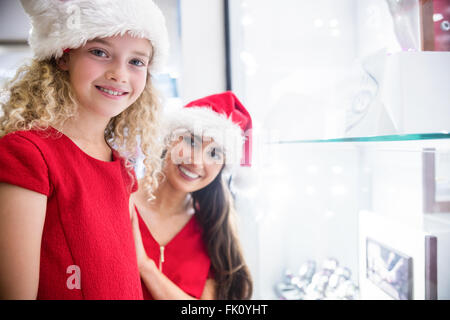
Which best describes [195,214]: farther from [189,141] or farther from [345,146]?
[345,146]

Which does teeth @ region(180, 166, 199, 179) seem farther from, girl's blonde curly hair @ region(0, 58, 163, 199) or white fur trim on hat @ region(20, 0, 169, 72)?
white fur trim on hat @ region(20, 0, 169, 72)

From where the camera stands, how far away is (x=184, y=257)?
767mm

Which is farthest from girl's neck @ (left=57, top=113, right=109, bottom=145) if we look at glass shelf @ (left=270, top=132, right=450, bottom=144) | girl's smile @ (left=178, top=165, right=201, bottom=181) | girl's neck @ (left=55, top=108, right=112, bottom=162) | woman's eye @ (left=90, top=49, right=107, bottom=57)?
glass shelf @ (left=270, top=132, right=450, bottom=144)

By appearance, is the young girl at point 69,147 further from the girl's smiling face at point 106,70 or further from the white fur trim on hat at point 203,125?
the white fur trim on hat at point 203,125

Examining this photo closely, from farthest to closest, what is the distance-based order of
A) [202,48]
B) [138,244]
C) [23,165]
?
[202,48] → [138,244] → [23,165]

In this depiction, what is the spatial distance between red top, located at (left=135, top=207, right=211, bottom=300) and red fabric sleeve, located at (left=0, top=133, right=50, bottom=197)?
297 millimetres

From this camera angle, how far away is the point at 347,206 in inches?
29.6

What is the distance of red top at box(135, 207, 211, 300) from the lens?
2.41 feet

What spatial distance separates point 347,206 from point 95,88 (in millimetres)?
666

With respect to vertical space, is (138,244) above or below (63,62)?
below

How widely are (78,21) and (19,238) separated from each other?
0.38 meters

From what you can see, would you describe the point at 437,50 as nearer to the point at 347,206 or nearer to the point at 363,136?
the point at 363,136

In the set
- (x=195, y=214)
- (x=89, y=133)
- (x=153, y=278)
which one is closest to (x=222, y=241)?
(x=195, y=214)

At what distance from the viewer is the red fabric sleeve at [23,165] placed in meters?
0.43
